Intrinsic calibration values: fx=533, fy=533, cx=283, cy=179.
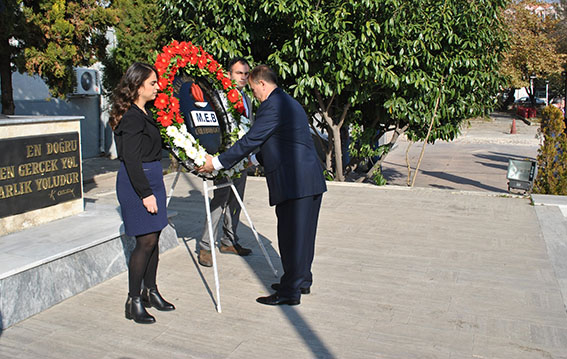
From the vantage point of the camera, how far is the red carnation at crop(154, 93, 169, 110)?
435cm

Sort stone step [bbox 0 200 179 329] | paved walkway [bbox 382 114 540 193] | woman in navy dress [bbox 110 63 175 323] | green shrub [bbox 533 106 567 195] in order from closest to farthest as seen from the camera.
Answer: woman in navy dress [bbox 110 63 175 323] → stone step [bbox 0 200 179 329] → green shrub [bbox 533 106 567 195] → paved walkway [bbox 382 114 540 193]

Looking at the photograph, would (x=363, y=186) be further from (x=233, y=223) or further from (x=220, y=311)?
(x=220, y=311)

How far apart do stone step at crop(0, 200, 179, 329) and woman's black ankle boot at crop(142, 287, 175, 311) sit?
29.0 inches

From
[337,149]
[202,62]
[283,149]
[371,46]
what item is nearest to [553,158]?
[371,46]

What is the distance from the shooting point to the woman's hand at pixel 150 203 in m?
4.00

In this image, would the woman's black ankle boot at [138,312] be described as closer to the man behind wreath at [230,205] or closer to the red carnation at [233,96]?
the man behind wreath at [230,205]

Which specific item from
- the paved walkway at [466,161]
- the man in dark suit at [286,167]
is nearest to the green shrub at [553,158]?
the paved walkway at [466,161]

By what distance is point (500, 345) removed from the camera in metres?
3.79

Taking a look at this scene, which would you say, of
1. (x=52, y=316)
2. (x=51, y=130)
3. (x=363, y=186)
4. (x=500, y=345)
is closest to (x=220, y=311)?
(x=52, y=316)

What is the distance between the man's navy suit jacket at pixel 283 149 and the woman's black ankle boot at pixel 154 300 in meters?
1.19

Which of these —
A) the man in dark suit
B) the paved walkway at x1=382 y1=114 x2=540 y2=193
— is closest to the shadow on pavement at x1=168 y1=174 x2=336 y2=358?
the man in dark suit

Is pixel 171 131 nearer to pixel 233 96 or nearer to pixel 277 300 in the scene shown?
pixel 233 96

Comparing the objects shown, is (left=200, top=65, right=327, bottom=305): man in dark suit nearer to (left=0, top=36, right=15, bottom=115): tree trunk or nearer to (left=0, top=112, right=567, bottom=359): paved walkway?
(left=0, top=112, right=567, bottom=359): paved walkway

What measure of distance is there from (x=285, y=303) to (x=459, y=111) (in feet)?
23.1
